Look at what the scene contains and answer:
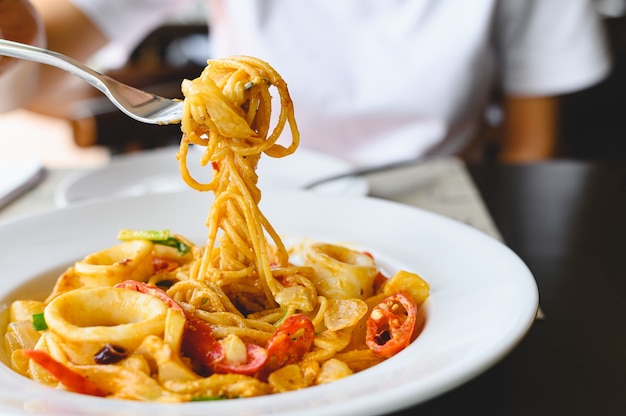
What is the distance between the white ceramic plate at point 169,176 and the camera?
1724mm

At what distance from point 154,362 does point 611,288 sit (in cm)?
85

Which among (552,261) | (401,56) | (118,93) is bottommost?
(552,261)

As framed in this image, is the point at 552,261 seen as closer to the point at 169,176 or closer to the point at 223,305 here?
the point at 223,305

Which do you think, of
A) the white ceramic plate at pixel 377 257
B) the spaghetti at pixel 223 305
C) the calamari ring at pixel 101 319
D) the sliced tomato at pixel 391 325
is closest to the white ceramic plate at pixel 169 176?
the white ceramic plate at pixel 377 257

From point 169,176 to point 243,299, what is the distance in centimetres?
93

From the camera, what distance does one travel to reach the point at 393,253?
127 cm

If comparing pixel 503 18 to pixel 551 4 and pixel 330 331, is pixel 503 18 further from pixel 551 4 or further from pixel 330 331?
pixel 330 331

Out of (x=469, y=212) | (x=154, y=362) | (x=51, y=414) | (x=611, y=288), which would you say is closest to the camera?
(x=51, y=414)

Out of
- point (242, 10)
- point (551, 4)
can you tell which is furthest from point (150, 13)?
point (551, 4)

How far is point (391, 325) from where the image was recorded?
992 millimetres

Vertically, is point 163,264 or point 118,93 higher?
point 118,93

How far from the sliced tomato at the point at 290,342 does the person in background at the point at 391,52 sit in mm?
1517

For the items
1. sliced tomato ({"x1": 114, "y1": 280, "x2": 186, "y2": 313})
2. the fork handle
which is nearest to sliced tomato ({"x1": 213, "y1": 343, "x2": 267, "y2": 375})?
sliced tomato ({"x1": 114, "y1": 280, "x2": 186, "y2": 313})

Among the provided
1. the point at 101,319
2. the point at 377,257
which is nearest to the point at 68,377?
the point at 101,319
